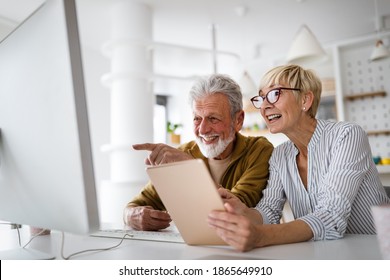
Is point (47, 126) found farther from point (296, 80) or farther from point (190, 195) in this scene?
point (296, 80)

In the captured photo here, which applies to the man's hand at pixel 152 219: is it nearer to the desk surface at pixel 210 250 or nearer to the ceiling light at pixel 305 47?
the desk surface at pixel 210 250

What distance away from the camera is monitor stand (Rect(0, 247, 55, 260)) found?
777 millimetres

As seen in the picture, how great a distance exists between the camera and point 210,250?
2.73ft

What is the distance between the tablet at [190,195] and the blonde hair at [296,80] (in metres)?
0.70

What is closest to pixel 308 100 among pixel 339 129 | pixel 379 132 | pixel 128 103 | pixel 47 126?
pixel 339 129

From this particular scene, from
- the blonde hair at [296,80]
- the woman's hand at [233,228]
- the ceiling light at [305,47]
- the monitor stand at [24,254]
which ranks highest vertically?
the ceiling light at [305,47]

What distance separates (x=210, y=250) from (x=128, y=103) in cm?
316

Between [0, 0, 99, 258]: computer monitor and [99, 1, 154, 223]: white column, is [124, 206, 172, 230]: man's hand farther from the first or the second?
[99, 1, 154, 223]: white column

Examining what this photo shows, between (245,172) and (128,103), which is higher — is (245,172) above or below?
below

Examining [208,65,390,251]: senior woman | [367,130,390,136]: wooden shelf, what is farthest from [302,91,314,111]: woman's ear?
[367,130,390,136]: wooden shelf

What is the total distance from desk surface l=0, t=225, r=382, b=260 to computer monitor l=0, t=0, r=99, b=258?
0.16 m

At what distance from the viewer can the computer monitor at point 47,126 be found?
23.5 inches

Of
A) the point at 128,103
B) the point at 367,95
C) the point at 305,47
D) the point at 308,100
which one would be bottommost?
the point at 308,100

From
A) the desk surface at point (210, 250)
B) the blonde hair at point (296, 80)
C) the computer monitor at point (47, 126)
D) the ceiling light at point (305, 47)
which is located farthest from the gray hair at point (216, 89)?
the ceiling light at point (305, 47)
